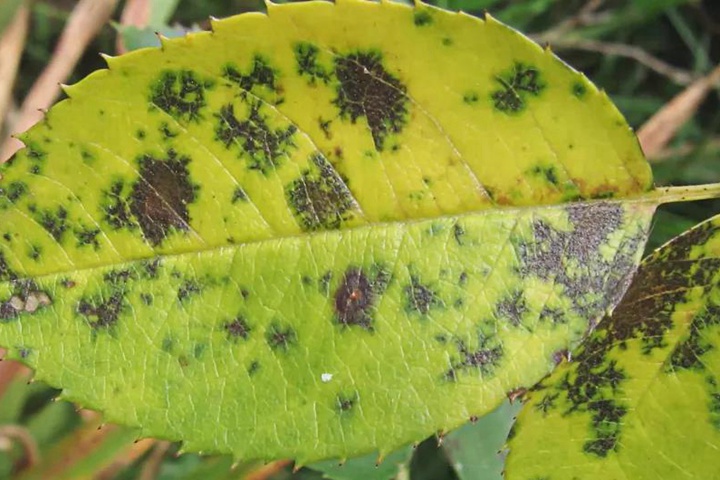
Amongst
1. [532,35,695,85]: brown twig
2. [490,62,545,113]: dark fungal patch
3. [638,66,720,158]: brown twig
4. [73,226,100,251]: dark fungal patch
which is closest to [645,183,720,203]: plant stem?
[490,62,545,113]: dark fungal patch

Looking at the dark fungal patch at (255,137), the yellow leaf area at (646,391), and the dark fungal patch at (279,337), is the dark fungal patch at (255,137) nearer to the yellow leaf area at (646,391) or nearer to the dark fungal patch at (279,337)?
the dark fungal patch at (279,337)

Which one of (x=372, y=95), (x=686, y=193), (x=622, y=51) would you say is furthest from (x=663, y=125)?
(x=372, y=95)

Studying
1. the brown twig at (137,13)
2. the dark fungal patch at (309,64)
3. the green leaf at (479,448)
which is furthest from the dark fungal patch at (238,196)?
the brown twig at (137,13)

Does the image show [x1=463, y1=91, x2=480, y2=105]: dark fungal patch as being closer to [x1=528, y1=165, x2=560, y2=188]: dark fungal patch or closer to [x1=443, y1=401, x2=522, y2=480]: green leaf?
[x1=528, y1=165, x2=560, y2=188]: dark fungal patch

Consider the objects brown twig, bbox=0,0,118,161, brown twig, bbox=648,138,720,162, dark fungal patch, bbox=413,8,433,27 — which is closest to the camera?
dark fungal patch, bbox=413,8,433,27

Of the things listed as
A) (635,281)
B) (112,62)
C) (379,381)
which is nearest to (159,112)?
(112,62)
